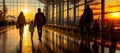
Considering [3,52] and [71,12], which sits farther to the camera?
[71,12]

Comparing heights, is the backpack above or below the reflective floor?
above

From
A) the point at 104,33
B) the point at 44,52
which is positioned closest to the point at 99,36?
the point at 104,33

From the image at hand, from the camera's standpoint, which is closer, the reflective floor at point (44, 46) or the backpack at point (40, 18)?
the reflective floor at point (44, 46)

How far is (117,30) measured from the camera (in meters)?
23.7

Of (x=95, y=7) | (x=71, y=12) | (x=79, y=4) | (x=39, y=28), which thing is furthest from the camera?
(x=71, y=12)

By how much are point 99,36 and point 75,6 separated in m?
9.77

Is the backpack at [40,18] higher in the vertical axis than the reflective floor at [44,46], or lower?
higher

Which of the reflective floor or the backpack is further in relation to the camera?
the backpack

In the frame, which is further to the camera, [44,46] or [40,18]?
[40,18]

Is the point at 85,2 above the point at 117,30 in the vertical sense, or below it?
above

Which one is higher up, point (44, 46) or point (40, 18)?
point (40, 18)

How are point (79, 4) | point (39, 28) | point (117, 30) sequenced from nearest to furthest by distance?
point (39, 28) < point (117, 30) < point (79, 4)

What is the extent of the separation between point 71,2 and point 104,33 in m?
14.0

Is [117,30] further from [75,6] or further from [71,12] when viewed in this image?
[71,12]
